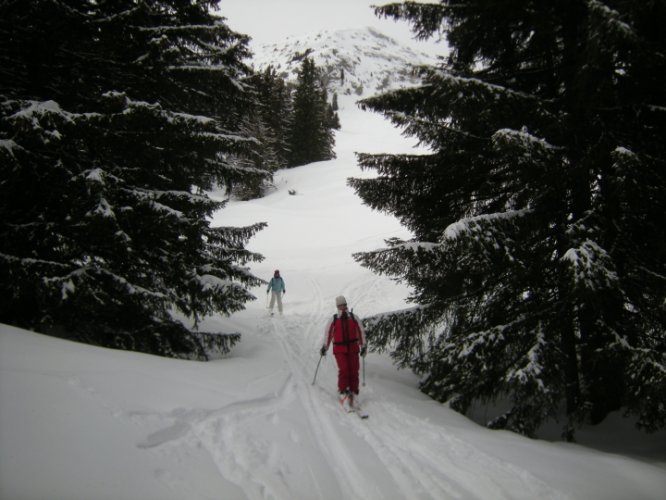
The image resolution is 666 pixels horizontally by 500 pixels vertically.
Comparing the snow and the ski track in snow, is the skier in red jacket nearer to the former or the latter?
the snow

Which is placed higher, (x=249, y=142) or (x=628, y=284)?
(x=249, y=142)

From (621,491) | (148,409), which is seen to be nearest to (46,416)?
(148,409)

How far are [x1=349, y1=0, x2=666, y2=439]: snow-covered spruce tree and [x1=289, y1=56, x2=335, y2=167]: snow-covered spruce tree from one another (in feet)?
163

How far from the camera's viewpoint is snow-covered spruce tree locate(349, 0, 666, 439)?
4.25 m

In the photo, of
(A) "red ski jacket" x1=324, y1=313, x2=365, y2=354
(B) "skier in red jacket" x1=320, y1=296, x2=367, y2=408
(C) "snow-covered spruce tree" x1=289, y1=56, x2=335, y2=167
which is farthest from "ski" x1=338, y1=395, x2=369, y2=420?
(C) "snow-covered spruce tree" x1=289, y1=56, x2=335, y2=167

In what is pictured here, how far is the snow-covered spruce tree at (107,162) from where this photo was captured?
4.98 metres

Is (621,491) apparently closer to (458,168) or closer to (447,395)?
(447,395)

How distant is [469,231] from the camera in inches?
182

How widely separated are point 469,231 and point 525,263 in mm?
1438

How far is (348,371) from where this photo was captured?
19.6 feet

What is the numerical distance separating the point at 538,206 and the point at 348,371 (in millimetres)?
4286

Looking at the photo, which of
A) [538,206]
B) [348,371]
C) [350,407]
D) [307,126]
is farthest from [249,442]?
[307,126]

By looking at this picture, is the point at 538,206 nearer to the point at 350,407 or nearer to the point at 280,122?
the point at 350,407

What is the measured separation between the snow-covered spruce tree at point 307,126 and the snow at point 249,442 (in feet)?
170
